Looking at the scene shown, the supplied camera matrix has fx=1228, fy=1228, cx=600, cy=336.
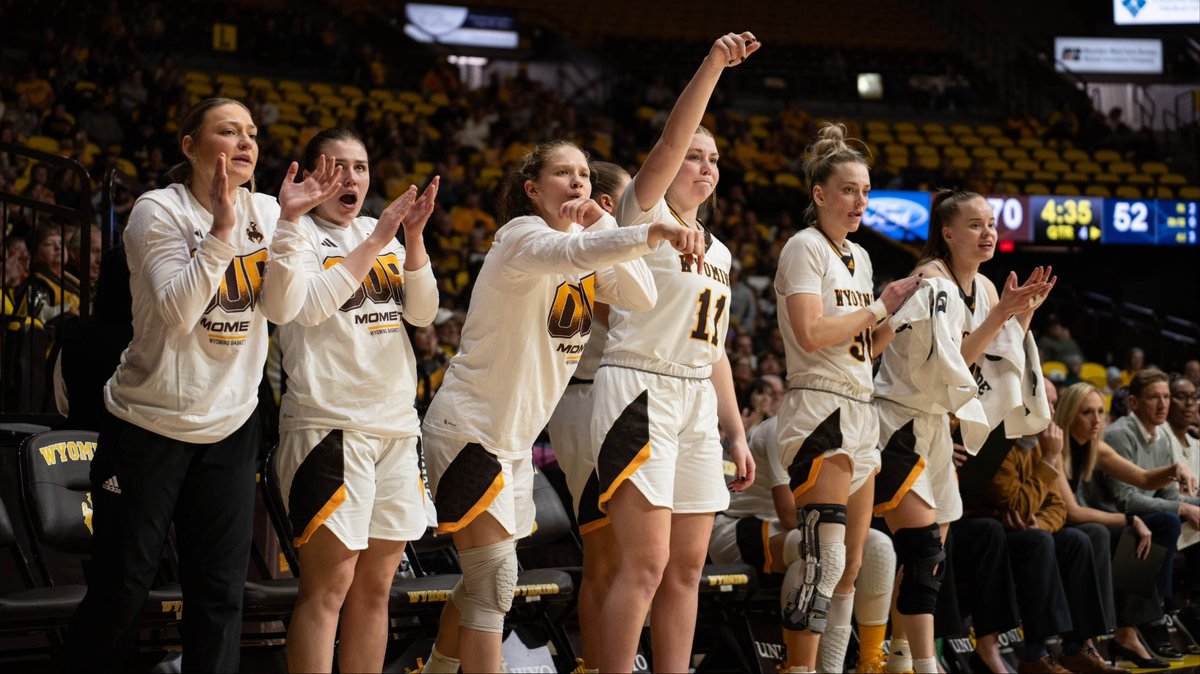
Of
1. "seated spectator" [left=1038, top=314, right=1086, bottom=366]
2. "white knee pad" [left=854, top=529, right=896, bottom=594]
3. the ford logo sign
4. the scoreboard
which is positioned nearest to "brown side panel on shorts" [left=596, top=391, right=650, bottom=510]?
"white knee pad" [left=854, top=529, right=896, bottom=594]

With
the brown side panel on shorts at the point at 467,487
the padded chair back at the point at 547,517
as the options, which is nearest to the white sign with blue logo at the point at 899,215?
the padded chair back at the point at 547,517

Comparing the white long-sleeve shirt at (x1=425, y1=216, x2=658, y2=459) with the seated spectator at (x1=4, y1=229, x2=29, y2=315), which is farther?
the seated spectator at (x1=4, y1=229, x2=29, y2=315)

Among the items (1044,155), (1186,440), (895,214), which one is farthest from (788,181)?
(1186,440)

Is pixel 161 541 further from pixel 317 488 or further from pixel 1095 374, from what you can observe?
pixel 1095 374

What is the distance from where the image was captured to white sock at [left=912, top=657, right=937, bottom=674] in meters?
4.77

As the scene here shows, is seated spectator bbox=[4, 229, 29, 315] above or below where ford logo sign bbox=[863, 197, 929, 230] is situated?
below

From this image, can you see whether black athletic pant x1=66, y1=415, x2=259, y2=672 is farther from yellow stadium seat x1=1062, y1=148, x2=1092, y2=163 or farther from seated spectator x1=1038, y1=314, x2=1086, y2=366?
yellow stadium seat x1=1062, y1=148, x2=1092, y2=163

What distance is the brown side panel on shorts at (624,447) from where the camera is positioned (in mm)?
3729

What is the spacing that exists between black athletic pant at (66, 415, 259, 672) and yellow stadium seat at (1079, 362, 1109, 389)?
11.9 meters

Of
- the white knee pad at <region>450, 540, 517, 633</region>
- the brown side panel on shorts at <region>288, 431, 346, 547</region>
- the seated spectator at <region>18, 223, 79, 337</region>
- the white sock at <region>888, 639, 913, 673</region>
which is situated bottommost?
the white sock at <region>888, 639, 913, 673</region>

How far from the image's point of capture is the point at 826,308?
15.2ft

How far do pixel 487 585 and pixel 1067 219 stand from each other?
51.9 ft

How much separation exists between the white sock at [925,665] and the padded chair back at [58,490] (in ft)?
10.1

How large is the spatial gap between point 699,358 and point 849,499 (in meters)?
1.14
